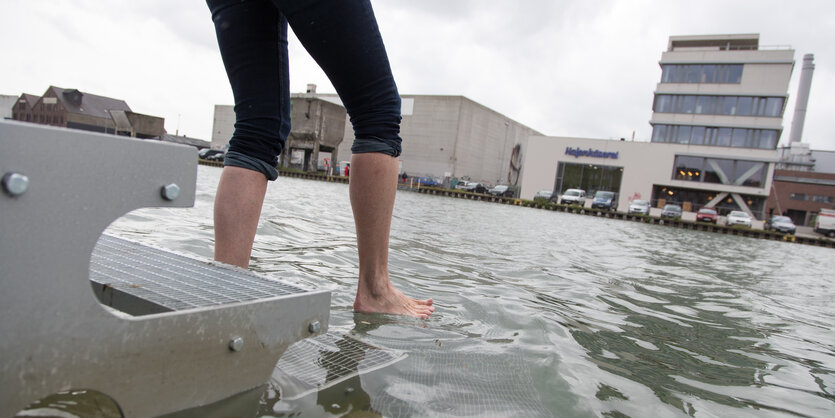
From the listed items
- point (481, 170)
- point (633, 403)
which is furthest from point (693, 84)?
point (633, 403)

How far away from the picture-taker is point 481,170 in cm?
4378

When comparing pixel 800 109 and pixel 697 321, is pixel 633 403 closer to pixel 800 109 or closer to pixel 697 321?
pixel 697 321

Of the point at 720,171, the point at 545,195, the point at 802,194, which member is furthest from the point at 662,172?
the point at 802,194

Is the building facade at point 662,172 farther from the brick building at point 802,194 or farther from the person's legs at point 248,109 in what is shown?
the person's legs at point 248,109

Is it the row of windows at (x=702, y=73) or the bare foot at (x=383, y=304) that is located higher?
the row of windows at (x=702, y=73)

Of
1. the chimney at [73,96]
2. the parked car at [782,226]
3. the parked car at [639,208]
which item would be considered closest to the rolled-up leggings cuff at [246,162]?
the parked car at [639,208]

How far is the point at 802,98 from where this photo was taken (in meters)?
62.4

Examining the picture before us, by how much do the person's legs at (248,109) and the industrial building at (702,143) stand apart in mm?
36293

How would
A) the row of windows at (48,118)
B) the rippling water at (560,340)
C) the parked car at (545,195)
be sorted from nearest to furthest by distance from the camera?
1. the rippling water at (560,340)
2. the parked car at (545,195)
3. the row of windows at (48,118)

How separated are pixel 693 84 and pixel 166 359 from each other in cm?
4083

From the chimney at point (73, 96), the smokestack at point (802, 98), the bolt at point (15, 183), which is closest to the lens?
the bolt at point (15, 183)

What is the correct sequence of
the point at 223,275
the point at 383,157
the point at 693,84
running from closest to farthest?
the point at 223,275, the point at 383,157, the point at 693,84

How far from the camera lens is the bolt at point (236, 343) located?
725mm

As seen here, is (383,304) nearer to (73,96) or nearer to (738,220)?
(738,220)
